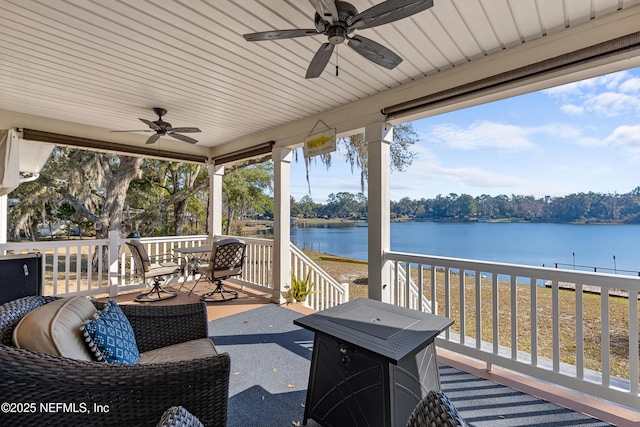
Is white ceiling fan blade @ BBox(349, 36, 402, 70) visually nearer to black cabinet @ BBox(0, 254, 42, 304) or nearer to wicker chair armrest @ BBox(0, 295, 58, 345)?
wicker chair armrest @ BBox(0, 295, 58, 345)

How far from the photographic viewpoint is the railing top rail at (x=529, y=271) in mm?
1985

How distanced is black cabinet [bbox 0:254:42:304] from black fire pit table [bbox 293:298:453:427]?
3.33m

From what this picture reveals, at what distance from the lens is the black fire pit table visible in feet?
4.90

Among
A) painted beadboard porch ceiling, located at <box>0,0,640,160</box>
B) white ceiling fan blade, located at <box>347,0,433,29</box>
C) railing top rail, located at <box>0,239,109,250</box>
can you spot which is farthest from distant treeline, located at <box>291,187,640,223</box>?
railing top rail, located at <box>0,239,109,250</box>

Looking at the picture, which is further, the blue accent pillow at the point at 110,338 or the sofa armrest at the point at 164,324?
the sofa armrest at the point at 164,324

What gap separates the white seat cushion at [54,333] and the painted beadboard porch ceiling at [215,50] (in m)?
1.95

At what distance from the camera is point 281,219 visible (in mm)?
4727

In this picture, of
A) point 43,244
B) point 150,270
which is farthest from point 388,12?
point 43,244

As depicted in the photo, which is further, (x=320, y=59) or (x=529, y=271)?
(x=529, y=271)

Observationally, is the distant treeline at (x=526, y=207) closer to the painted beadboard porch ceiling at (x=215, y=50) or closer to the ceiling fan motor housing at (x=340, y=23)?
the painted beadboard porch ceiling at (x=215, y=50)

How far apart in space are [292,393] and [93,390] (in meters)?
1.50

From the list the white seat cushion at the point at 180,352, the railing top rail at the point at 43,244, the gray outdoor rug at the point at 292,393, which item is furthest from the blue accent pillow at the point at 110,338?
the railing top rail at the point at 43,244

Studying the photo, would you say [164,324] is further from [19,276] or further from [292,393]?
[19,276]

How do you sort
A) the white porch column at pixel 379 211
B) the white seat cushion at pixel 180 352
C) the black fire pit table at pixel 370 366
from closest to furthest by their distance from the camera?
the black fire pit table at pixel 370 366 < the white seat cushion at pixel 180 352 < the white porch column at pixel 379 211
